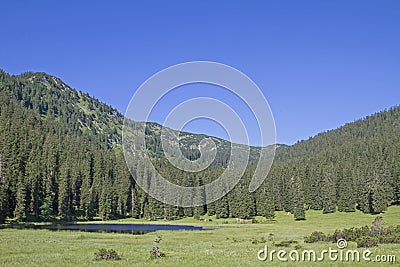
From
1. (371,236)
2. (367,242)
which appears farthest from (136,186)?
(367,242)

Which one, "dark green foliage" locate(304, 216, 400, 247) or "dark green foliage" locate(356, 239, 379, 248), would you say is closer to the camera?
"dark green foliage" locate(356, 239, 379, 248)

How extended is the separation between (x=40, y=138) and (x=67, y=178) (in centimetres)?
5658

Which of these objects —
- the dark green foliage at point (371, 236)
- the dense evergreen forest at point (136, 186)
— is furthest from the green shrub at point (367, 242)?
the dense evergreen forest at point (136, 186)

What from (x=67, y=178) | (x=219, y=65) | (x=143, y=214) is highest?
(x=219, y=65)

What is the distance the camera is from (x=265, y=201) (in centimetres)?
15012

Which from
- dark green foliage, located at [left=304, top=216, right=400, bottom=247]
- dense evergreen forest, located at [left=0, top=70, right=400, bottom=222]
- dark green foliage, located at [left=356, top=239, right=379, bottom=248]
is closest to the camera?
dark green foliage, located at [left=356, top=239, right=379, bottom=248]

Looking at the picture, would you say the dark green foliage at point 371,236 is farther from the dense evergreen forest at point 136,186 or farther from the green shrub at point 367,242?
the dense evergreen forest at point 136,186

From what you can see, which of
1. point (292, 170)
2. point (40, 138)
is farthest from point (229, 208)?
point (40, 138)

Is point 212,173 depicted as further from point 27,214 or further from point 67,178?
point 27,214

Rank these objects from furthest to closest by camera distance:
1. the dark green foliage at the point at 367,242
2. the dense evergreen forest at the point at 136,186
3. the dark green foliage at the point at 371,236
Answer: the dense evergreen forest at the point at 136,186
the dark green foliage at the point at 371,236
the dark green foliage at the point at 367,242

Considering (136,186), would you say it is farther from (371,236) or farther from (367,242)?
(367,242)

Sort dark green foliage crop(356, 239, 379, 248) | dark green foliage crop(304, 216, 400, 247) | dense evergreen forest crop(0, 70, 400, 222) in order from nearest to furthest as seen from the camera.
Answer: dark green foliage crop(356, 239, 379, 248), dark green foliage crop(304, 216, 400, 247), dense evergreen forest crop(0, 70, 400, 222)

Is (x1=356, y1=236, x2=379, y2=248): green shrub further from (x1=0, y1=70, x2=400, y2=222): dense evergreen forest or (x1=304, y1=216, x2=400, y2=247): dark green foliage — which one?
(x1=0, y1=70, x2=400, y2=222): dense evergreen forest

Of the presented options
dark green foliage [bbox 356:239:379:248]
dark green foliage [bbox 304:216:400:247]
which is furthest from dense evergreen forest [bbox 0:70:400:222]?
dark green foliage [bbox 356:239:379:248]
